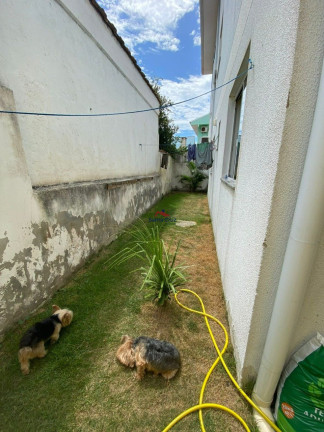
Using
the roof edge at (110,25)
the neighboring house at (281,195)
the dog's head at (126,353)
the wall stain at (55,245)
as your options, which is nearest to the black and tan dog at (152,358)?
the dog's head at (126,353)

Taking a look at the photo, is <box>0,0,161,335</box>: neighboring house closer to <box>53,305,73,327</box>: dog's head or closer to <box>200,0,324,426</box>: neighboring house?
<box>53,305,73,327</box>: dog's head

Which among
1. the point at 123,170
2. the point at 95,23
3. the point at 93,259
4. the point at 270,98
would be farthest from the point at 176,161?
the point at 270,98

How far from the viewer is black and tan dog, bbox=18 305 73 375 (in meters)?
1.44

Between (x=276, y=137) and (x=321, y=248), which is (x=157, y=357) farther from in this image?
(x=276, y=137)

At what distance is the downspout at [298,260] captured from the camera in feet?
2.62

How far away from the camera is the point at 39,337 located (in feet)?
5.00

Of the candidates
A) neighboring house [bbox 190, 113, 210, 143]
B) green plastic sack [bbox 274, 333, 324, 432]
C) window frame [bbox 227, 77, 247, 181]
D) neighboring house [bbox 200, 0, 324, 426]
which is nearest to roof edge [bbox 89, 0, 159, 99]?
window frame [bbox 227, 77, 247, 181]

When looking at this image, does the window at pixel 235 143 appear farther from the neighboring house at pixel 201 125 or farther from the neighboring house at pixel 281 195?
the neighboring house at pixel 201 125

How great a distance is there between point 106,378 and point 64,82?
11.3ft

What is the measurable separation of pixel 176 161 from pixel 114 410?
11.9 m

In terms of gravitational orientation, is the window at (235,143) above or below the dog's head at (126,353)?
above

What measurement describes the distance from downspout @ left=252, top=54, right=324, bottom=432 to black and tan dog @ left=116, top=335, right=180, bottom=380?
2.00ft

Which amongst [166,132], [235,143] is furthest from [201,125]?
[235,143]

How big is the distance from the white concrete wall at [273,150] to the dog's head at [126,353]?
33.6 inches
